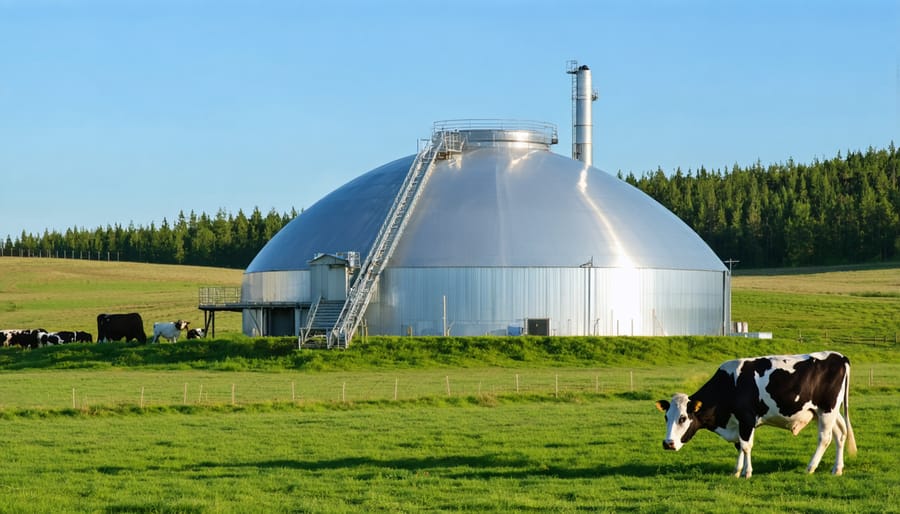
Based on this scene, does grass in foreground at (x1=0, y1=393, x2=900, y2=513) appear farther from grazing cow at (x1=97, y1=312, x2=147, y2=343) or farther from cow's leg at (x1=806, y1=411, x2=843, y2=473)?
grazing cow at (x1=97, y1=312, x2=147, y2=343)

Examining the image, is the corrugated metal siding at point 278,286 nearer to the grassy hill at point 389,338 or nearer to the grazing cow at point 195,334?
the grazing cow at point 195,334

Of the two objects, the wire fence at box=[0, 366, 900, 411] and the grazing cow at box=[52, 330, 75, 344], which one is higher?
the grazing cow at box=[52, 330, 75, 344]

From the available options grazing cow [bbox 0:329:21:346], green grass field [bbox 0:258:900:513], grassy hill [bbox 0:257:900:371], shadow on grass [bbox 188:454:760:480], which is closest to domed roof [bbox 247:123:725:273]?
grassy hill [bbox 0:257:900:371]

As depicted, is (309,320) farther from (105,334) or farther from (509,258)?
(105,334)

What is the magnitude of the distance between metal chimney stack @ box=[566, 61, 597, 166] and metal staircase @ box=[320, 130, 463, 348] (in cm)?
1817

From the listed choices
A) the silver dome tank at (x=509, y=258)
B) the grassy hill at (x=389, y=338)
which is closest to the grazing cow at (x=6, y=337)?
the grassy hill at (x=389, y=338)

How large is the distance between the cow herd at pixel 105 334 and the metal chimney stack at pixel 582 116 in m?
33.8

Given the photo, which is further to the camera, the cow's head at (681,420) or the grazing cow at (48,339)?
the grazing cow at (48,339)

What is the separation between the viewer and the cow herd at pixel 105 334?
249ft

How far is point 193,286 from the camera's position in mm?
155125

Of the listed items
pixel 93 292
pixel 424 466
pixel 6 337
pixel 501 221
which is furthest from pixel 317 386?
pixel 93 292

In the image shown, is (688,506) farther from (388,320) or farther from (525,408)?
(388,320)

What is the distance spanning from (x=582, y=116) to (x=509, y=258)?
1130 inches

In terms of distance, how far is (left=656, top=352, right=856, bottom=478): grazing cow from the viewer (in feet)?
77.8
